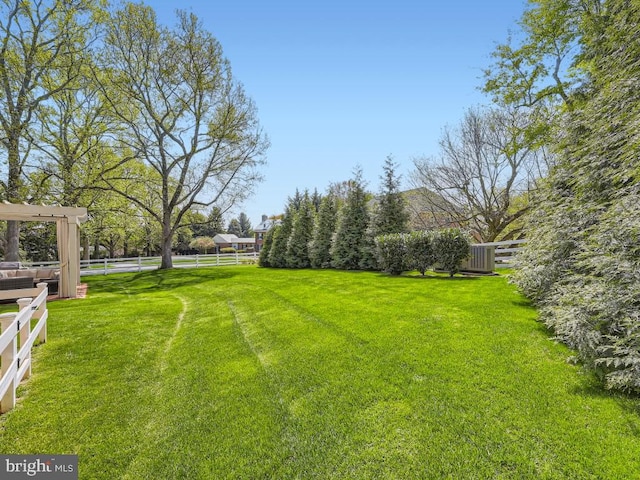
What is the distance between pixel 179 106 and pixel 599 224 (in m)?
20.6

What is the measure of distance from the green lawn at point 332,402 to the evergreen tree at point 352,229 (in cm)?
930

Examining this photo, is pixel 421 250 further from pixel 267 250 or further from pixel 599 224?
pixel 267 250

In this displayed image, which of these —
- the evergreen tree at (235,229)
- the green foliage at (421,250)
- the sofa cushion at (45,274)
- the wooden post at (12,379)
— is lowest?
the wooden post at (12,379)

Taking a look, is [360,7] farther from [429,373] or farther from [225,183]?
[225,183]

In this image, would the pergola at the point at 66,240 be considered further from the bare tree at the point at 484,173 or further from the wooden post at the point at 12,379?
the bare tree at the point at 484,173

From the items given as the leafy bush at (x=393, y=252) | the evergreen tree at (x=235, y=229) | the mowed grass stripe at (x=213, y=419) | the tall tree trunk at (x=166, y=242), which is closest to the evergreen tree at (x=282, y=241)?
the tall tree trunk at (x=166, y=242)

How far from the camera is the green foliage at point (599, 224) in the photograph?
3.43 meters

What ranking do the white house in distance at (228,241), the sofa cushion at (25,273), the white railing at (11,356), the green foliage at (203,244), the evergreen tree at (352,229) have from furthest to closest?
the white house in distance at (228,241), the green foliage at (203,244), the evergreen tree at (352,229), the sofa cushion at (25,273), the white railing at (11,356)

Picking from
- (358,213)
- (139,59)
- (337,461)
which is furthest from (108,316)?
(139,59)

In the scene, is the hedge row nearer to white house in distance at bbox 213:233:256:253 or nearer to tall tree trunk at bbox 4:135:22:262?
tall tree trunk at bbox 4:135:22:262

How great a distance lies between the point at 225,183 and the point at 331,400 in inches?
759

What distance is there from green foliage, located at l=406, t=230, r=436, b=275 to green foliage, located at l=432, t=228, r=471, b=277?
208 mm

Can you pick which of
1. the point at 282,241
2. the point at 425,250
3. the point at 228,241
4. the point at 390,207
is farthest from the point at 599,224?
the point at 228,241

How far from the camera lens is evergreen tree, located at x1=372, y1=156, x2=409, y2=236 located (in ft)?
47.4
